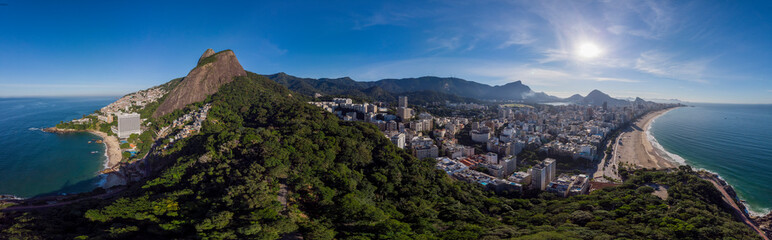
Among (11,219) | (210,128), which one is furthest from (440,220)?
(210,128)

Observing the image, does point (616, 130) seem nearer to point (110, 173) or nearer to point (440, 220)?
point (440, 220)

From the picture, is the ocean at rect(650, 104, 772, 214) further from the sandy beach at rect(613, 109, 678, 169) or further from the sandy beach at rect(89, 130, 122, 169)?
the sandy beach at rect(89, 130, 122, 169)

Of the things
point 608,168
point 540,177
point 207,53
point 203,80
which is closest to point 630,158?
point 608,168

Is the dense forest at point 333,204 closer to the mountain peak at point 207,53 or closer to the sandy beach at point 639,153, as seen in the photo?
the sandy beach at point 639,153

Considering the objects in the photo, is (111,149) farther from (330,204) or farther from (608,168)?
(608,168)

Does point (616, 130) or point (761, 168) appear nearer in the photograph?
point (761, 168)

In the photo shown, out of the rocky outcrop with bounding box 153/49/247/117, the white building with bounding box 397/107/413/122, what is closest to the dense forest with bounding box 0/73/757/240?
the rocky outcrop with bounding box 153/49/247/117
